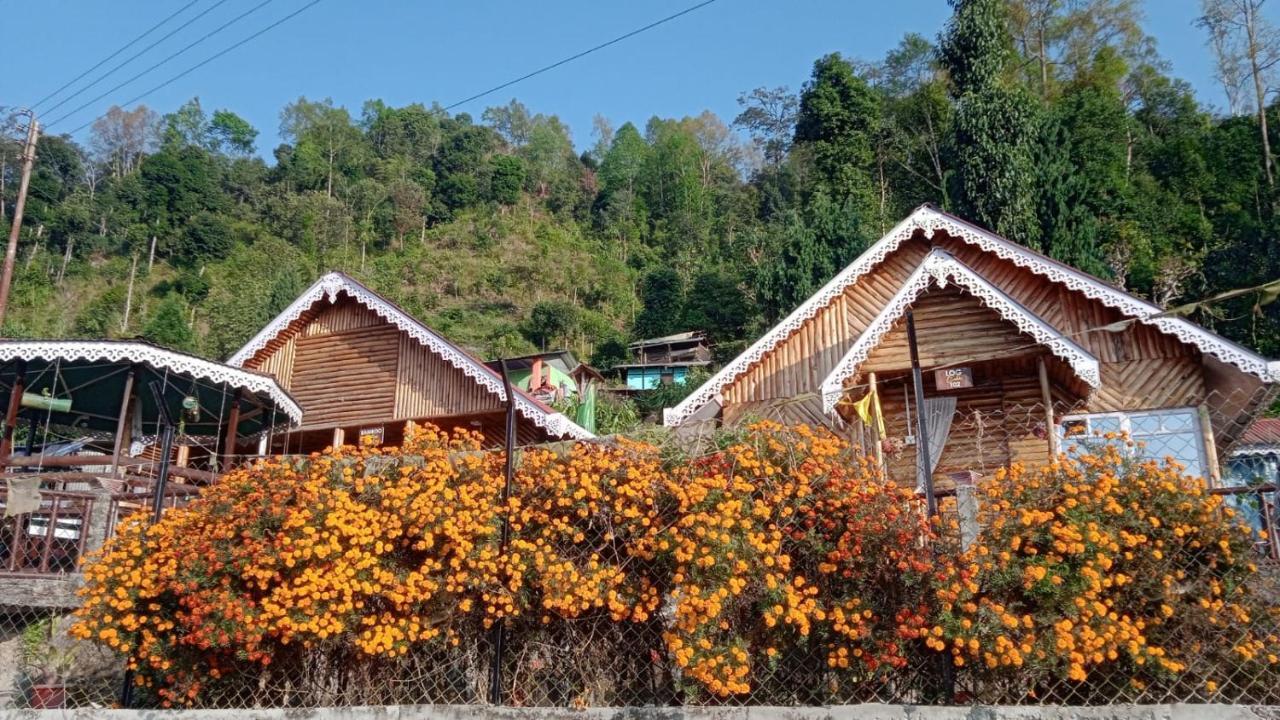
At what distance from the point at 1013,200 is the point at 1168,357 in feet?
62.8

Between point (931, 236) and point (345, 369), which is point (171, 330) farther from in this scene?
point (931, 236)

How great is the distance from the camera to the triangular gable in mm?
11523

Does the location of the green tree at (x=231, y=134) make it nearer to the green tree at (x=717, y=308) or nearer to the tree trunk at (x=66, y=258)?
the tree trunk at (x=66, y=258)

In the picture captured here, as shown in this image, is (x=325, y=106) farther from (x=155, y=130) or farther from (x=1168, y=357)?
(x=1168, y=357)

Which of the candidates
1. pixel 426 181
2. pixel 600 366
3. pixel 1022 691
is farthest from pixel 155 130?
pixel 1022 691

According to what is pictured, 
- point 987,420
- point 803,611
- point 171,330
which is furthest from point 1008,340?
point 171,330

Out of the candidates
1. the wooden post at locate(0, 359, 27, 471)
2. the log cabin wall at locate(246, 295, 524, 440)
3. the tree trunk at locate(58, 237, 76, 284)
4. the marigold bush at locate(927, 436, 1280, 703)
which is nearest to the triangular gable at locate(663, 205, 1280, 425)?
the log cabin wall at locate(246, 295, 524, 440)

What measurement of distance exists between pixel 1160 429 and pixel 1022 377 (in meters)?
1.80

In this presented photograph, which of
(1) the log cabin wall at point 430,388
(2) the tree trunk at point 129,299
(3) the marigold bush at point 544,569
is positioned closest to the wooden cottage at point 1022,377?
(3) the marigold bush at point 544,569

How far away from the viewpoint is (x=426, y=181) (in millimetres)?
63594

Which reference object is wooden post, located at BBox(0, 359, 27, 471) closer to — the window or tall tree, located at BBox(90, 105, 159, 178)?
the window

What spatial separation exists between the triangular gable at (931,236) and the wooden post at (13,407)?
8035 mm

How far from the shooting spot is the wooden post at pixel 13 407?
11156 millimetres

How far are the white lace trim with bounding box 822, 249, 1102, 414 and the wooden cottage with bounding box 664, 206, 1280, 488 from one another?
0.05ft
